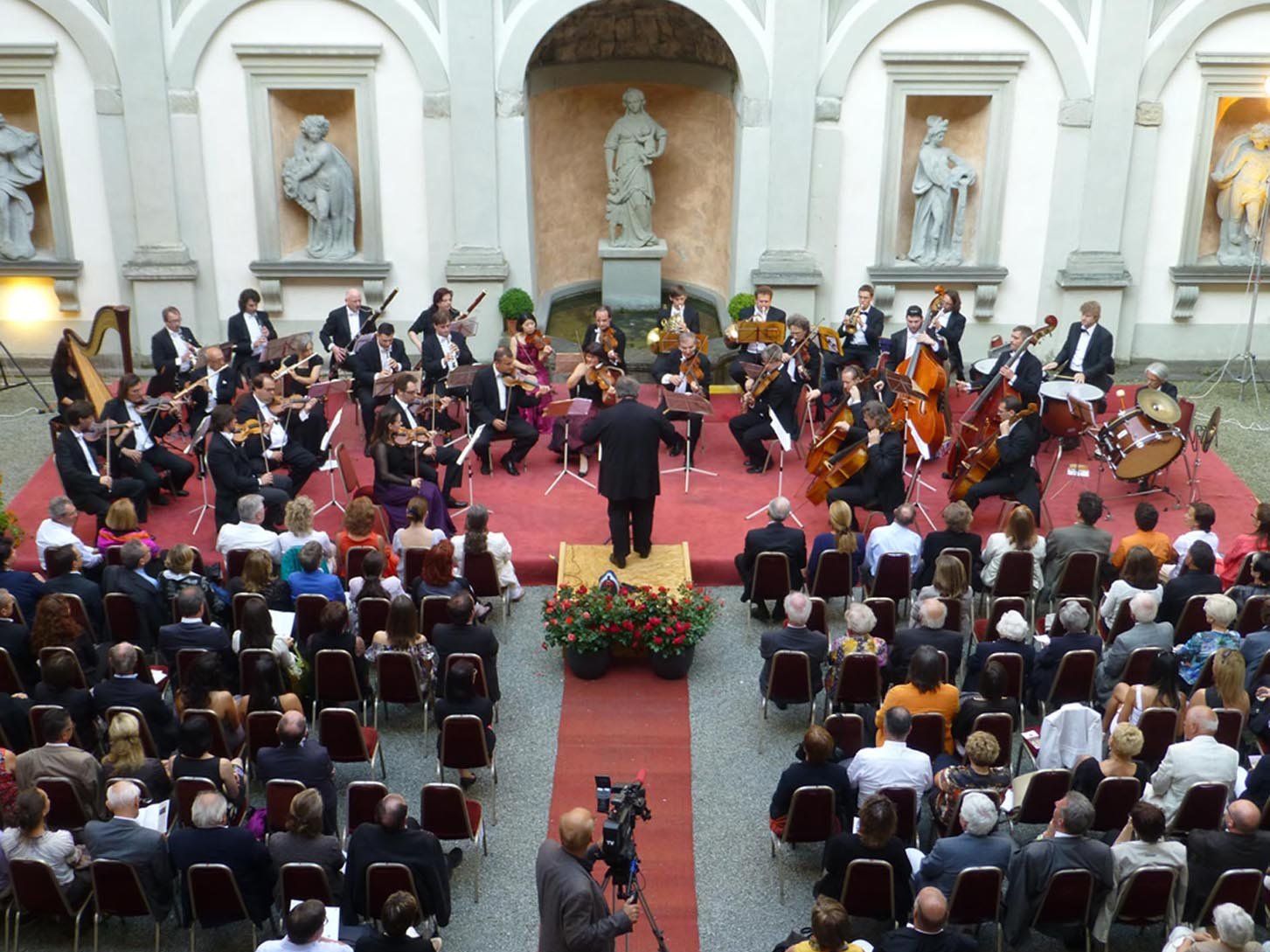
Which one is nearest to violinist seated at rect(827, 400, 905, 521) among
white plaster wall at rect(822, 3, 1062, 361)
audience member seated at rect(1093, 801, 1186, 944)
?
white plaster wall at rect(822, 3, 1062, 361)

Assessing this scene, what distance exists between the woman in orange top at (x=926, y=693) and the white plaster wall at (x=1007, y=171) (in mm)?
8364

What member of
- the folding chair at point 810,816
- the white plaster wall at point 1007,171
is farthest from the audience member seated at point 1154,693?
the white plaster wall at point 1007,171

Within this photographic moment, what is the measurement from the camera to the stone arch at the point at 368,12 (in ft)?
48.7

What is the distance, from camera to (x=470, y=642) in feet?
28.8

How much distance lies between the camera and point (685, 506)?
497 inches

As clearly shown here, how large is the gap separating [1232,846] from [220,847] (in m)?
4.92

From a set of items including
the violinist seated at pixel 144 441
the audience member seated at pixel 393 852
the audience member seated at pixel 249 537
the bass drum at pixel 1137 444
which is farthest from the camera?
the bass drum at pixel 1137 444

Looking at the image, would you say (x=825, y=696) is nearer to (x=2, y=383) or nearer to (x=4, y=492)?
(x=4, y=492)

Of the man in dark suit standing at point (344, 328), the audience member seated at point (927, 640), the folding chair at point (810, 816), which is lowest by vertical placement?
the folding chair at point (810, 816)

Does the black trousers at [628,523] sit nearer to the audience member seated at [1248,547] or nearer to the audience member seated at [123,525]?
the audience member seated at [123,525]

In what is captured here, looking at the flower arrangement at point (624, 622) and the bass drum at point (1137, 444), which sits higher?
the bass drum at point (1137, 444)

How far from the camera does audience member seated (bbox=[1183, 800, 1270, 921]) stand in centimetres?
698

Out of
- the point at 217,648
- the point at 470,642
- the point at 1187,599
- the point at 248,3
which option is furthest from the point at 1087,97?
the point at 217,648

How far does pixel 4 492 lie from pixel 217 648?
5.35 metres
